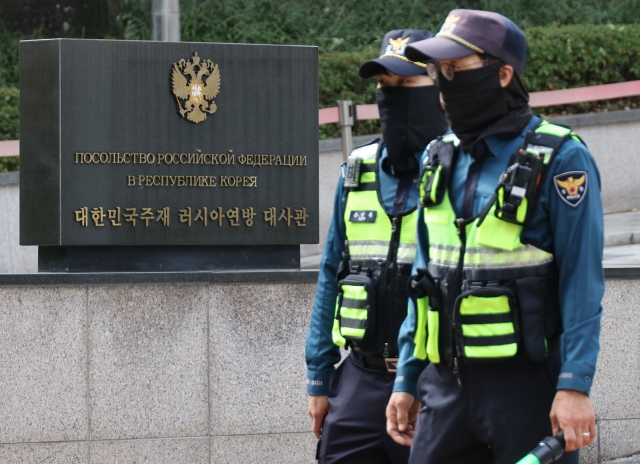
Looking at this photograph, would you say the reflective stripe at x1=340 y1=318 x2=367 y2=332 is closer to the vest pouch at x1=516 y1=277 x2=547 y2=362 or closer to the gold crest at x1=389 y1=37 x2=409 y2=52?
the vest pouch at x1=516 y1=277 x2=547 y2=362

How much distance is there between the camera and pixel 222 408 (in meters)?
5.63

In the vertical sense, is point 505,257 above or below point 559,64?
below

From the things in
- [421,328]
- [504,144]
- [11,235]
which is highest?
[504,144]

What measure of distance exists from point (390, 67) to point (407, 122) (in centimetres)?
21

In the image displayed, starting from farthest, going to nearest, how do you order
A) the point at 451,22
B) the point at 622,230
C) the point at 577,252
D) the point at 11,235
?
the point at 622,230, the point at 11,235, the point at 451,22, the point at 577,252

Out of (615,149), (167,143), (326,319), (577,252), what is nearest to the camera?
(577,252)

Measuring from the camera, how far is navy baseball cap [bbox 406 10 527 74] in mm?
2762

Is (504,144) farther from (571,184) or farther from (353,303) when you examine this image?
(353,303)

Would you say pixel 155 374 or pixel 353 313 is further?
pixel 155 374

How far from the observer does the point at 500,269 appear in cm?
267

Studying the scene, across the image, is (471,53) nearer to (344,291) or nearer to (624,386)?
(344,291)

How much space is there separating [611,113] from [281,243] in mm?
7315

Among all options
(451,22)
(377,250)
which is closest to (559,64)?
(377,250)

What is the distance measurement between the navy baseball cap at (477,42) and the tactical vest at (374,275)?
0.75 meters
